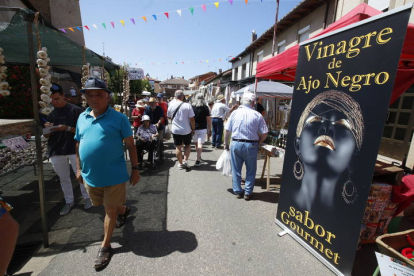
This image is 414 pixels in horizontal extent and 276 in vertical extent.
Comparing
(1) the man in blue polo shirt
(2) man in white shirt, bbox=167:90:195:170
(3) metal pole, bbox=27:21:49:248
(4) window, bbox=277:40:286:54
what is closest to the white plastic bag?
(2) man in white shirt, bbox=167:90:195:170

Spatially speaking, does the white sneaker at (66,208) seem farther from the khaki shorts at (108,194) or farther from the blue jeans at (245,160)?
the blue jeans at (245,160)

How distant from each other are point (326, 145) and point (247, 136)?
1358mm

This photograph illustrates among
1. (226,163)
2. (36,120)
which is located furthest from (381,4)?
(36,120)

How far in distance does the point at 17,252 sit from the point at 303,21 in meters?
11.7

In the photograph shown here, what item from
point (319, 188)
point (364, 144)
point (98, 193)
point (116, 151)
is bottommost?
point (98, 193)

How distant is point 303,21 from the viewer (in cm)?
925

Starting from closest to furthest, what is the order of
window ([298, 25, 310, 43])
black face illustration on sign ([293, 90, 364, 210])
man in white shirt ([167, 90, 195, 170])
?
black face illustration on sign ([293, 90, 364, 210]) → man in white shirt ([167, 90, 195, 170]) → window ([298, 25, 310, 43])

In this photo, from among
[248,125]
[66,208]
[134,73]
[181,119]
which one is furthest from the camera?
[134,73]

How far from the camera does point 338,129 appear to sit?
2006mm

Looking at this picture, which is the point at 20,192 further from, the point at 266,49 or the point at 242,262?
the point at 266,49

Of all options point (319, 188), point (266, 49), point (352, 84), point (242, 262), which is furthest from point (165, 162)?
point (266, 49)

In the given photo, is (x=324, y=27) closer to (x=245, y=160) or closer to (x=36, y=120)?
(x=245, y=160)

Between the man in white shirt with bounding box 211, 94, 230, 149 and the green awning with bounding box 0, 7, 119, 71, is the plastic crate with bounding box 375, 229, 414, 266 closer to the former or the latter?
the green awning with bounding box 0, 7, 119, 71

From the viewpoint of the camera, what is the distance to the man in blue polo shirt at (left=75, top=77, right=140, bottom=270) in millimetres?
2117
